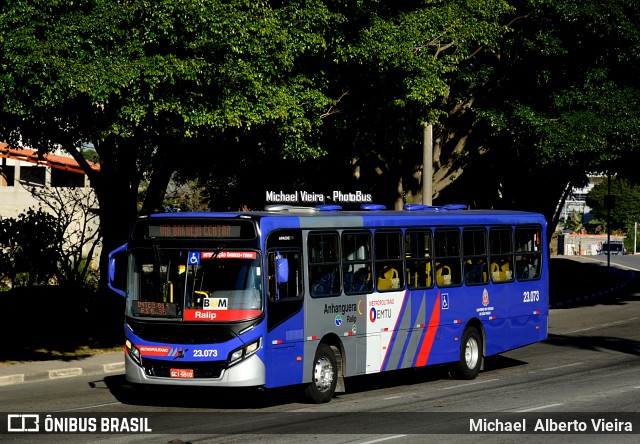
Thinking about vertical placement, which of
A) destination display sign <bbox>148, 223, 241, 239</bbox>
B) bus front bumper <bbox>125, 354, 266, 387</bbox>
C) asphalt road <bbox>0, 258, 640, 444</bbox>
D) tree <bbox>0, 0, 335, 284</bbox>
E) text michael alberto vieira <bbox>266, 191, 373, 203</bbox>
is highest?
tree <bbox>0, 0, 335, 284</bbox>

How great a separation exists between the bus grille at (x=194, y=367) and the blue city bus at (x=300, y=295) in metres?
0.02

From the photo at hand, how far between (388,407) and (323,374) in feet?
3.57

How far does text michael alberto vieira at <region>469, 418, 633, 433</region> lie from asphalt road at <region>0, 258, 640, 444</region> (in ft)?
0.04

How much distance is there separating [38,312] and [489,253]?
13.4 m

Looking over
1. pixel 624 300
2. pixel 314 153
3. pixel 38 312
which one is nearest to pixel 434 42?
pixel 314 153

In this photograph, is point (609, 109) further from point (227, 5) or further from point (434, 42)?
point (227, 5)

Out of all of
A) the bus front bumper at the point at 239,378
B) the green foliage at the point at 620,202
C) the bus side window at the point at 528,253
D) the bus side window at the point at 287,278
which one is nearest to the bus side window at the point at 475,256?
the bus side window at the point at 528,253

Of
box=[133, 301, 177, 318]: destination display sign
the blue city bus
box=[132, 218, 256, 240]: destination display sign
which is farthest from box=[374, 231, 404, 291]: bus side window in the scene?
box=[133, 301, 177, 318]: destination display sign

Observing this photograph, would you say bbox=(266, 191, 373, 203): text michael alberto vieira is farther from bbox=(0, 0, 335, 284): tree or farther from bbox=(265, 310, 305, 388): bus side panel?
bbox=(265, 310, 305, 388): bus side panel

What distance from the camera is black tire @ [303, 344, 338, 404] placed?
1552 centimetres

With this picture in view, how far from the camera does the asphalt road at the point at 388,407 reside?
12656 mm

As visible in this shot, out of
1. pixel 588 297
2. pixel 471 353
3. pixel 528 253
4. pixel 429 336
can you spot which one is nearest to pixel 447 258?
pixel 429 336

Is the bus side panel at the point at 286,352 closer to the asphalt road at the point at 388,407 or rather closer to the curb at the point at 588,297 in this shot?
the asphalt road at the point at 388,407

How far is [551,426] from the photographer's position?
13.4 m
